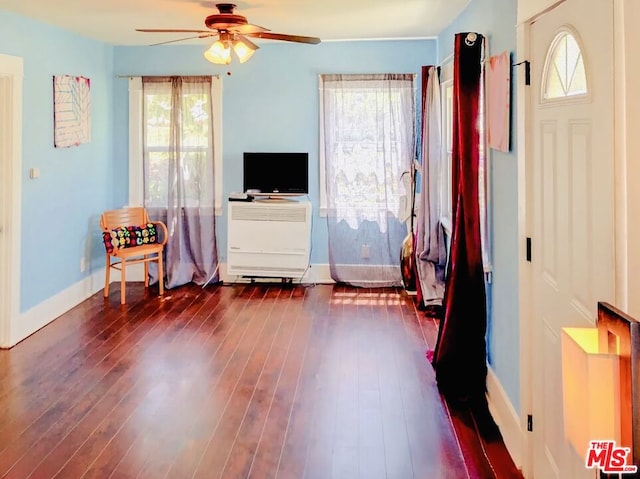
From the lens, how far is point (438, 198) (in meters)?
5.15

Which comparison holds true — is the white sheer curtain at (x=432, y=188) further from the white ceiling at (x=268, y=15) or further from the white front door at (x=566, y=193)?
the white front door at (x=566, y=193)

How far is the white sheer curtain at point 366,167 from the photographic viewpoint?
581 cm

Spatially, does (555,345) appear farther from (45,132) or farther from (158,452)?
(45,132)

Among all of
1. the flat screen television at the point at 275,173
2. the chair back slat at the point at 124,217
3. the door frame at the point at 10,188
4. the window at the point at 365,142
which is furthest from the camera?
the flat screen television at the point at 275,173

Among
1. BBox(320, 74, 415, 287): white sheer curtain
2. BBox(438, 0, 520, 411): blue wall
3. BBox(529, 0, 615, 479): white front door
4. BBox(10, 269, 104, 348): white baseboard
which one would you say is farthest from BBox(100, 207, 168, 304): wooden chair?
BBox(529, 0, 615, 479): white front door

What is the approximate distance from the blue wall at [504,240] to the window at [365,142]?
2.36 meters

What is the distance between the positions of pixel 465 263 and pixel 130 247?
11.4ft

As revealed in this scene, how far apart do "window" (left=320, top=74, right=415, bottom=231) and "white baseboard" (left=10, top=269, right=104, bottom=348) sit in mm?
2458

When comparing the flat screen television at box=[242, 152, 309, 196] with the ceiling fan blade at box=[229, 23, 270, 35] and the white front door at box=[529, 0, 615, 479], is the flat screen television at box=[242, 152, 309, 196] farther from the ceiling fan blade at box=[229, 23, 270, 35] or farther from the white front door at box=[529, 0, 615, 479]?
the white front door at box=[529, 0, 615, 479]

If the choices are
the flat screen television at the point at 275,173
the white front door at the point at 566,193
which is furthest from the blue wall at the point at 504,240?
the flat screen television at the point at 275,173

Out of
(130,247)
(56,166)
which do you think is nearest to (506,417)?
(130,247)

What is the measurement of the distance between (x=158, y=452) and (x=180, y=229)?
3.56 meters

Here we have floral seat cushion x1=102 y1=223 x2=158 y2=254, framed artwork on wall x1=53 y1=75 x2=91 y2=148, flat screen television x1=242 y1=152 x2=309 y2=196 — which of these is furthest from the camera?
flat screen television x1=242 y1=152 x2=309 y2=196

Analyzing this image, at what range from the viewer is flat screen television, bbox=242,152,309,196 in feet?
19.4
